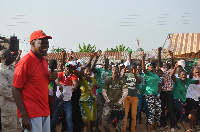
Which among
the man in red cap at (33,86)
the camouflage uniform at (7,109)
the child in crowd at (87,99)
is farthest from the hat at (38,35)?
the child in crowd at (87,99)

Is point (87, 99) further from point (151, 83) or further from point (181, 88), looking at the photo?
point (181, 88)

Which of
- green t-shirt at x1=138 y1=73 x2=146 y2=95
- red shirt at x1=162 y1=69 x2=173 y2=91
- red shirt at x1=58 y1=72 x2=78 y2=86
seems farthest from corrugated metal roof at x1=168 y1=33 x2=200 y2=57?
red shirt at x1=58 y1=72 x2=78 y2=86

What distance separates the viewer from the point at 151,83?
8.02m

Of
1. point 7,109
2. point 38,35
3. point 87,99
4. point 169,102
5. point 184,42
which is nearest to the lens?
point 38,35

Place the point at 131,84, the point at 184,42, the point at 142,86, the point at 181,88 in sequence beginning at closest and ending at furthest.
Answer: the point at 131,84 → the point at 142,86 → the point at 181,88 → the point at 184,42

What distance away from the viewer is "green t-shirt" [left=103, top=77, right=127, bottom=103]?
733 centimetres

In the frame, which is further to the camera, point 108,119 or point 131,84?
point 131,84

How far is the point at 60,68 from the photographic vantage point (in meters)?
7.80

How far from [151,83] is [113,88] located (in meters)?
1.29

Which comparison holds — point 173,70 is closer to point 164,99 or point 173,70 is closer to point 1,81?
point 164,99

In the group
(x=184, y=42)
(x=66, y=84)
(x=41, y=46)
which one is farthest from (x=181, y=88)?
(x=184, y=42)

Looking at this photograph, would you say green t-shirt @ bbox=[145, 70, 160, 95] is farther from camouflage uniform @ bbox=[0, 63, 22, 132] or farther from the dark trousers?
camouflage uniform @ bbox=[0, 63, 22, 132]

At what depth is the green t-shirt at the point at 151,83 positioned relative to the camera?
8.02m

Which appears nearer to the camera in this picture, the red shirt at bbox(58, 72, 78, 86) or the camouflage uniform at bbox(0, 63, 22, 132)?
the camouflage uniform at bbox(0, 63, 22, 132)
